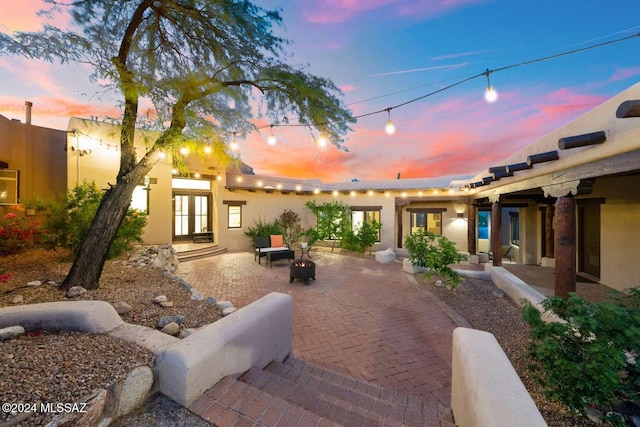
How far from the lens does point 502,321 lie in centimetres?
482

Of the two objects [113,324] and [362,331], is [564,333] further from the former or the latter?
[113,324]

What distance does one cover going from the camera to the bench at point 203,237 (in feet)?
38.4

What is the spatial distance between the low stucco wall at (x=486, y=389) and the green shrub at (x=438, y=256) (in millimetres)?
4093

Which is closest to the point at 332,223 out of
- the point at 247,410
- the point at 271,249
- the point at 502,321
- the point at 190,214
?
the point at 271,249

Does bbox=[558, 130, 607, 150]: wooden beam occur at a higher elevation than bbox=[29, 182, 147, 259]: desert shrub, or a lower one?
higher

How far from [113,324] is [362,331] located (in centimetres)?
341

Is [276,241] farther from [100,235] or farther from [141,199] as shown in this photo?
[100,235]

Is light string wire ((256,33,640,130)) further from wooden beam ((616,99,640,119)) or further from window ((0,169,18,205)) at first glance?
window ((0,169,18,205))

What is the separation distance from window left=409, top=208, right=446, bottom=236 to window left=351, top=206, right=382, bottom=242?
2.04m

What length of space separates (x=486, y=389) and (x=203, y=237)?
473 inches

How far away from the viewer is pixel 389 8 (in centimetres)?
569

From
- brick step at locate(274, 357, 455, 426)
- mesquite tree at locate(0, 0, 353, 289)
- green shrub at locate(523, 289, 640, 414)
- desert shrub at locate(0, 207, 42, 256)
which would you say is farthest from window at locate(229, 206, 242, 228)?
green shrub at locate(523, 289, 640, 414)

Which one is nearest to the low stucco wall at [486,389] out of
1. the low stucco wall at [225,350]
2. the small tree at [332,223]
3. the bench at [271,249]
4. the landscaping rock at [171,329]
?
the low stucco wall at [225,350]

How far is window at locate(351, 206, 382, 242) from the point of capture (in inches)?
530
